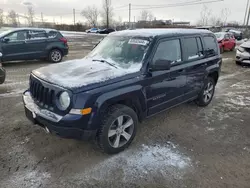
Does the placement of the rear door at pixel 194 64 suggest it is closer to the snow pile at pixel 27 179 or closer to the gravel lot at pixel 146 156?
the gravel lot at pixel 146 156

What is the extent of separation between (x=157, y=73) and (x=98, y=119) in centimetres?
133

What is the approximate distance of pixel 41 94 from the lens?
3.14 m

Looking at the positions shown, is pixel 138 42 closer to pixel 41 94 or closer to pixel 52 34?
pixel 41 94

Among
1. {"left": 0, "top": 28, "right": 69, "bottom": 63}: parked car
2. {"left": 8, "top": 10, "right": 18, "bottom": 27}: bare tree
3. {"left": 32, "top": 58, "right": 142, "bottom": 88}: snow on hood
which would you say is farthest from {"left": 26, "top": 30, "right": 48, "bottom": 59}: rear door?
{"left": 8, "top": 10, "right": 18, "bottom": 27}: bare tree

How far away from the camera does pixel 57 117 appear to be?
2.85 m

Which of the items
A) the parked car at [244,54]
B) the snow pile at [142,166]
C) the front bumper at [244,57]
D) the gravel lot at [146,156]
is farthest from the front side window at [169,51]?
the front bumper at [244,57]

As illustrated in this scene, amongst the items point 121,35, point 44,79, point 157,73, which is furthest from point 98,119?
point 121,35

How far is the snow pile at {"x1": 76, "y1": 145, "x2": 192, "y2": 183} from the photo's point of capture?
2.89 metres

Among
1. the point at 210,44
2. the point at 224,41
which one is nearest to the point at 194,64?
the point at 210,44

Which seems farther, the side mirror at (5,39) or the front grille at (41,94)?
the side mirror at (5,39)

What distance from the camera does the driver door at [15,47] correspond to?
30.4 feet

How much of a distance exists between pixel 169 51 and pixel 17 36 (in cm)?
822

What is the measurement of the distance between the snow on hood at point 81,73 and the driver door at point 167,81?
1.38 ft

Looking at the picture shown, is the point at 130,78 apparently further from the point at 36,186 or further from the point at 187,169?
the point at 36,186
